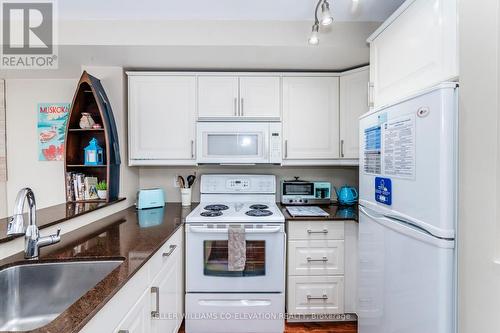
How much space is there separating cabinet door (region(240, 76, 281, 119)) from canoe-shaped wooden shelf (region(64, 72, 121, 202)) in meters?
1.14

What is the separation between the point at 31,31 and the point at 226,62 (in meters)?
1.42

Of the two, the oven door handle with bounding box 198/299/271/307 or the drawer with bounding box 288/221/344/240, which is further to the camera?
the drawer with bounding box 288/221/344/240

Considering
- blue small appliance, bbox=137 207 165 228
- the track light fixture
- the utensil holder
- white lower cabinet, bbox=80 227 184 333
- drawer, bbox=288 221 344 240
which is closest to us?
white lower cabinet, bbox=80 227 184 333

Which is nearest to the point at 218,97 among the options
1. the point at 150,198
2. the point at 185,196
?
the point at 185,196

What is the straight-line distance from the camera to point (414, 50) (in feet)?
4.08

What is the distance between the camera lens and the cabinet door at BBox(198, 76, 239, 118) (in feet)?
7.22

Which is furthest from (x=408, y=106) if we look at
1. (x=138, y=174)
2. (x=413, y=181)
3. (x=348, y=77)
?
(x=138, y=174)

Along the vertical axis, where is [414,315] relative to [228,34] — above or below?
below

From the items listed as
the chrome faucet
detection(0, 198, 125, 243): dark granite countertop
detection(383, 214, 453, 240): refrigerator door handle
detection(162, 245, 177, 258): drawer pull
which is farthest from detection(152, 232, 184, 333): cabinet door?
detection(383, 214, 453, 240): refrigerator door handle

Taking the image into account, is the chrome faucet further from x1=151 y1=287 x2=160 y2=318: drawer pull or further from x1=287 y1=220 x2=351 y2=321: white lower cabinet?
x1=287 y1=220 x2=351 y2=321: white lower cabinet

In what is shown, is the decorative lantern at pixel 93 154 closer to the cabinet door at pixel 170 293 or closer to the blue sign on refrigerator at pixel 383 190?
the cabinet door at pixel 170 293

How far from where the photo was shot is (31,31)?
1.75 meters

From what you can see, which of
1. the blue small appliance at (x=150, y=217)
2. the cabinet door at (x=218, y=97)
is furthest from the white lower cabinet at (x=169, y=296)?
the cabinet door at (x=218, y=97)

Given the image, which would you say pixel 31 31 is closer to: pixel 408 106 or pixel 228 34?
pixel 228 34
